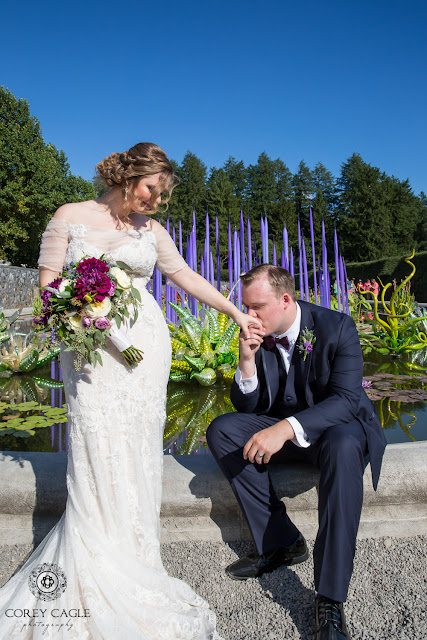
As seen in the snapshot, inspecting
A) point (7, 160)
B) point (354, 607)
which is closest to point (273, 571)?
point (354, 607)

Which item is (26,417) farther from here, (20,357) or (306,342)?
(306,342)

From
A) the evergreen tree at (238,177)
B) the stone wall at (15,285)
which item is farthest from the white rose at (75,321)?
the evergreen tree at (238,177)

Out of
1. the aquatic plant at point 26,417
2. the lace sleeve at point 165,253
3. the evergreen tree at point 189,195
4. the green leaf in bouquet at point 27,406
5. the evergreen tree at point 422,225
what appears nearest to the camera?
the lace sleeve at point 165,253

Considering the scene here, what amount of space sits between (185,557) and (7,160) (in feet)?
83.6

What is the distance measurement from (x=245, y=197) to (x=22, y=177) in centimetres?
1699

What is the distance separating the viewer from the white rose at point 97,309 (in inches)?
72.0

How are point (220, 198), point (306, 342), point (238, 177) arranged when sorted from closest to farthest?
point (306, 342) → point (220, 198) → point (238, 177)

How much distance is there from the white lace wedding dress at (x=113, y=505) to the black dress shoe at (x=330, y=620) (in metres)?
0.37

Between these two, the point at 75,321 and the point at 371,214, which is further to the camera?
the point at 371,214

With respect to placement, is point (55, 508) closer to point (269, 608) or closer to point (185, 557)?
point (185, 557)

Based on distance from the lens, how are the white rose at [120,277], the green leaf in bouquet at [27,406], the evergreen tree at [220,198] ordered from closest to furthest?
the white rose at [120,277], the green leaf in bouquet at [27,406], the evergreen tree at [220,198]

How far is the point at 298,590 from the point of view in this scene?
197cm

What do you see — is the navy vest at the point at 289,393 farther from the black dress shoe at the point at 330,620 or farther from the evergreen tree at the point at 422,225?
the evergreen tree at the point at 422,225

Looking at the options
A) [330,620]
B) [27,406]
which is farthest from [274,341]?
[27,406]
